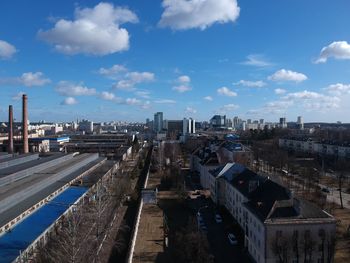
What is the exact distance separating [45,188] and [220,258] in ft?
34.7

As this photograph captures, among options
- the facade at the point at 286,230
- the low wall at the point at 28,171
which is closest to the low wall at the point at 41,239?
the low wall at the point at 28,171

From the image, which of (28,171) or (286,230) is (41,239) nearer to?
(286,230)

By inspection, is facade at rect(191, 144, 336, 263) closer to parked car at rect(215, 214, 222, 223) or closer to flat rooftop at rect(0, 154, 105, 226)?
parked car at rect(215, 214, 222, 223)

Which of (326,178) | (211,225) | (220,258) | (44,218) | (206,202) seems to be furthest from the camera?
(326,178)

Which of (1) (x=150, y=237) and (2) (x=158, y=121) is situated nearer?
(1) (x=150, y=237)

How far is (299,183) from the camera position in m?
23.6

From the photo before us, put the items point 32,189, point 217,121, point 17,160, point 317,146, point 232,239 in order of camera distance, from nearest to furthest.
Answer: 1. point 232,239
2. point 32,189
3. point 17,160
4. point 317,146
5. point 217,121

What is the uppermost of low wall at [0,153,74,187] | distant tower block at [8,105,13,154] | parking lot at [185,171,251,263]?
distant tower block at [8,105,13,154]

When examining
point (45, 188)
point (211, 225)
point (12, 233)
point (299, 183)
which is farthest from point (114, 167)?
point (12, 233)

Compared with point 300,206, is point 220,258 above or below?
below

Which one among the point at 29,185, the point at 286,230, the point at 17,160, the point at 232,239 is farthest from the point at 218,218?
the point at 17,160

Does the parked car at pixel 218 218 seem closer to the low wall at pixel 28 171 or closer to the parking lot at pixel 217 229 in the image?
the parking lot at pixel 217 229

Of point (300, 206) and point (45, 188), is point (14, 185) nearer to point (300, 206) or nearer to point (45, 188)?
point (45, 188)

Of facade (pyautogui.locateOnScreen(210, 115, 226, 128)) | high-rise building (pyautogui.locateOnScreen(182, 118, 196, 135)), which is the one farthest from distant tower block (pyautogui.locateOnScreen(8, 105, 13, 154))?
facade (pyautogui.locateOnScreen(210, 115, 226, 128))
